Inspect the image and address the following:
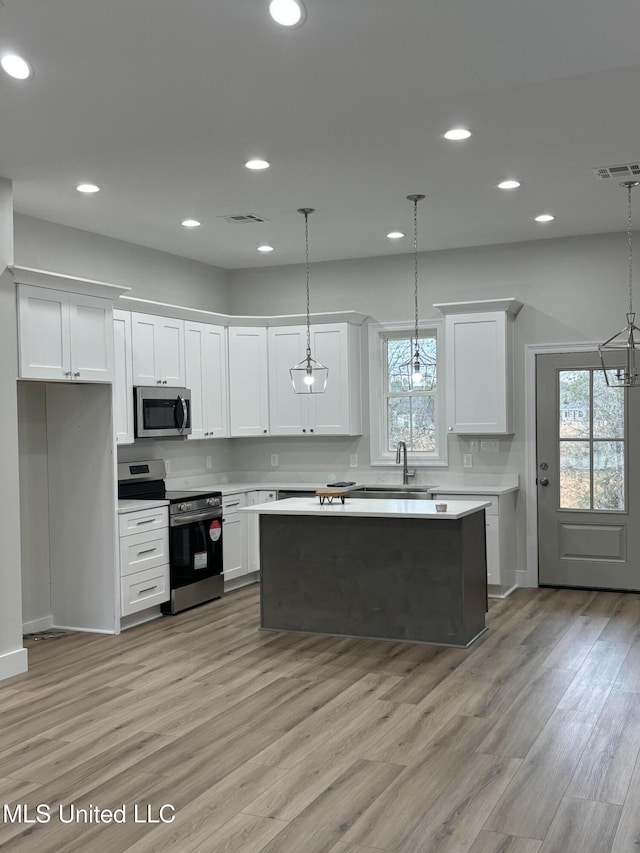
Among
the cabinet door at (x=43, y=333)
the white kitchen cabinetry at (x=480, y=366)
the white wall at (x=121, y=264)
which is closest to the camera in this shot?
the cabinet door at (x=43, y=333)

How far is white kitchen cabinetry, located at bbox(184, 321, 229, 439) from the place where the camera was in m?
7.14

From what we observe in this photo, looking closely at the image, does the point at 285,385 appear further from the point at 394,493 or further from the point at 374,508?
the point at 374,508

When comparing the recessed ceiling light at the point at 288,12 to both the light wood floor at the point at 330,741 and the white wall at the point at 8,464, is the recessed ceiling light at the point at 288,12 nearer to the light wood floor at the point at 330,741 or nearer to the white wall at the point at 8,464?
the white wall at the point at 8,464

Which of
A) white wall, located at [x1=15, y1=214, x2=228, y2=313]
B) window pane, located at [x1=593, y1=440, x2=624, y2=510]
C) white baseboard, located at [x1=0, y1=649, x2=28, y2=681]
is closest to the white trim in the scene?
window pane, located at [x1=593, y1=440, x2=624, y2=510]

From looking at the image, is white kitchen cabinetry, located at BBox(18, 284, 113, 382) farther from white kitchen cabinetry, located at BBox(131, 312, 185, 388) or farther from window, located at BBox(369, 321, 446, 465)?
window, located at BBox(369, 321, 446, 465)

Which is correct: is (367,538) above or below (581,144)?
below

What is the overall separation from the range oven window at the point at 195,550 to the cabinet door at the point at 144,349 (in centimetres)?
118

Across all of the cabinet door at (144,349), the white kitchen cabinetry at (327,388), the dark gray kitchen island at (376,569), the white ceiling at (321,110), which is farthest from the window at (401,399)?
the cabinet door at (144,349)

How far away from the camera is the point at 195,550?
21.6 ft

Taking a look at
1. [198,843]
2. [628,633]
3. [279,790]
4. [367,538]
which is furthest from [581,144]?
[198,843]

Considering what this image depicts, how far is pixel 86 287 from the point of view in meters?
5.52

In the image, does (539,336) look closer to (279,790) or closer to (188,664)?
(188,664)

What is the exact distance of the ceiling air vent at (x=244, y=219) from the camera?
605 cm

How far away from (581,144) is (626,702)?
9.65 ft
